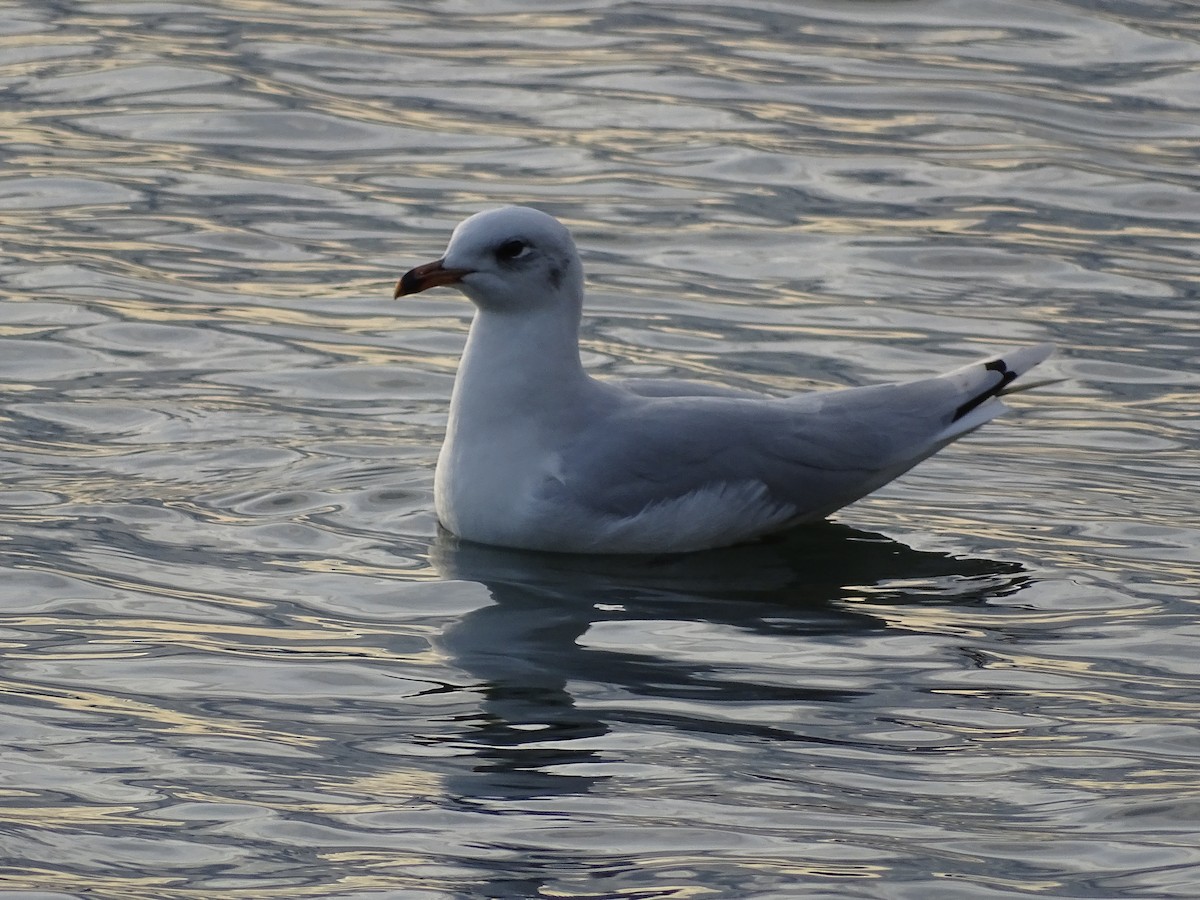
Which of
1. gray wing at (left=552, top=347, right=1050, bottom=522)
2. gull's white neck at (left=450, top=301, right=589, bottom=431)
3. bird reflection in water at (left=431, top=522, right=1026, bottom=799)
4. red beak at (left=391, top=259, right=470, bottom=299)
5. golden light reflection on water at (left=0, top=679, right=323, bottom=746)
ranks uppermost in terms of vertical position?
red beak at (left=391, top=259, right=470, bottom=299)

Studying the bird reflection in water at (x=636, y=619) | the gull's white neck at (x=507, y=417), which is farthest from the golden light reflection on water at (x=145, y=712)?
the gull's white neck at (x=507, y=417)

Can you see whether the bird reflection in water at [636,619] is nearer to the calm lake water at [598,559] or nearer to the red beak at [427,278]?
the calm lake water at [598,559]

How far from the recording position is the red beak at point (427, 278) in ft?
25.6

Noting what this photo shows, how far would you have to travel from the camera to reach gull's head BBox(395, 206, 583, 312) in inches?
310

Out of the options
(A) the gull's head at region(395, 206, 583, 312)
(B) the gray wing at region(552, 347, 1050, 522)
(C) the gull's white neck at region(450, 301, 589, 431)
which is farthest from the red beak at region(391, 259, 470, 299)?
(B) the gray wing at region(552, 347, 1050, 522)

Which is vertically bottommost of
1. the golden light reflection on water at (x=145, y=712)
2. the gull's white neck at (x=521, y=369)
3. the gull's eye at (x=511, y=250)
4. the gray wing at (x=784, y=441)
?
the golden light reflection on water at (x=145, y=712)

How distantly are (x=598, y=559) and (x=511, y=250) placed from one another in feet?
3.60

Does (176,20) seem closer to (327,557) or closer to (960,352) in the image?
(960,352)

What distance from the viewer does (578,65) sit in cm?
1456

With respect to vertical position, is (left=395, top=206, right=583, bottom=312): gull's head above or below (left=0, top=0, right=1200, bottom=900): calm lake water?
above

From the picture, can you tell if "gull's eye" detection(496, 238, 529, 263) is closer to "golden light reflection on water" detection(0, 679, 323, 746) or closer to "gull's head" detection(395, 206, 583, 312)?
"gull's head" detection(395, 206, 583, 312)

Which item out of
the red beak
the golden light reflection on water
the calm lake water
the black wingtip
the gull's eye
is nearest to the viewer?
the calm lake water

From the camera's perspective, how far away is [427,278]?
7.83 metres

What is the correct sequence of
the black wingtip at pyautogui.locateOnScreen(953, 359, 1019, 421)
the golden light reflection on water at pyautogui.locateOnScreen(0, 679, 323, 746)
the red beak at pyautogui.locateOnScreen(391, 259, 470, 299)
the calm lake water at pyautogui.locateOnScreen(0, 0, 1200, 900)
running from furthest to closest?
Answer: the black wingtip at pyautogui.locateOnScreen(953, 359, 1019, 421) < the red beak at pyautogui.locateOnScreen(391, 259, 470, 299) < the golden light reflection on water at pyautogui.locateOnScreen(0, 679, 323, 746) < the calm lake water at pyautogui.locateOnScreen(0, 0, 1200, 900)
